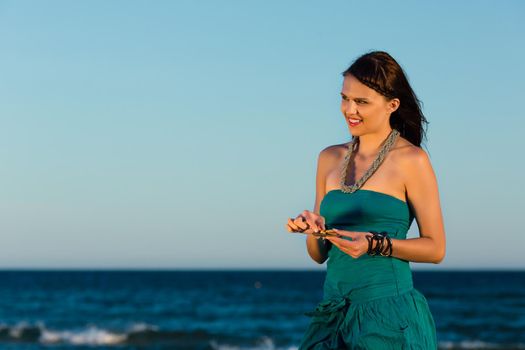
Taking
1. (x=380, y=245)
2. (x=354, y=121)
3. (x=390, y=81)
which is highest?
(x=390, y=81)

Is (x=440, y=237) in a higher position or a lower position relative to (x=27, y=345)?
higher

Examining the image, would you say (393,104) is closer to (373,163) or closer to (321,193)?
(373,163)

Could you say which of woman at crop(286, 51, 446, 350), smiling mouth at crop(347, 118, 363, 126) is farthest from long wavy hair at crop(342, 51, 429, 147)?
smiling mouth at crop(347, 118, 363, 126)

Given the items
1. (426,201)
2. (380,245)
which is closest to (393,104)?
(426,201)

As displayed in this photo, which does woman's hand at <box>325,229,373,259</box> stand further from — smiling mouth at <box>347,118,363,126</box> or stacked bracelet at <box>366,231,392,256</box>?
smiling mouth at <box>347,118,363,126</box>

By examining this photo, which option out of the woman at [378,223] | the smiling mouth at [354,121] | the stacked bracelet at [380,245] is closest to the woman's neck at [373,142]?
the woman at [378,223]

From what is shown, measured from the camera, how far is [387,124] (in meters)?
3.49

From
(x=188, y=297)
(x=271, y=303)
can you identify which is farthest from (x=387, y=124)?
(x=188, y=297)

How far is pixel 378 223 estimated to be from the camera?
3293 mm

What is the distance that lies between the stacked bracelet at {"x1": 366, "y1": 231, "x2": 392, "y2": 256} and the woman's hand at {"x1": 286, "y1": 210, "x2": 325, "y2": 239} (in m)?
0.21

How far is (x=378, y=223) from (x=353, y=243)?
1.03ft

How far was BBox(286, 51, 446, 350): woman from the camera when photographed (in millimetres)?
3213

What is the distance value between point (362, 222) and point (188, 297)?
127 feet

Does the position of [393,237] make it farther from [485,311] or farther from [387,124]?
[485,311]
